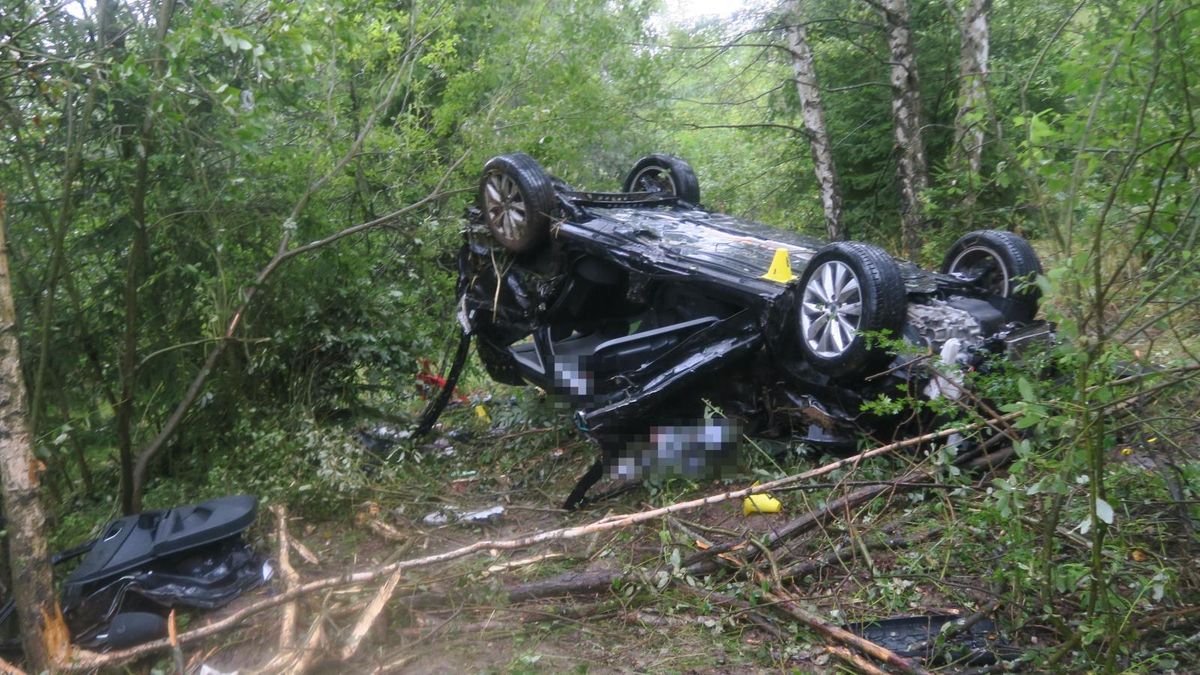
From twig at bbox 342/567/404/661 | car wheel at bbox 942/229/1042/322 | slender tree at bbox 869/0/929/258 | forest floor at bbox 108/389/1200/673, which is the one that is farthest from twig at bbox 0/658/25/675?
slender tree at bbox 869/0/929/258

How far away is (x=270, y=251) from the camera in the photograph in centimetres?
629

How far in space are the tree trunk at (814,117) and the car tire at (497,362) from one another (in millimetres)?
3863

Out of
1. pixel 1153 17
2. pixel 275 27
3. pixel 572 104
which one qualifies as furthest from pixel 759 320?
pixel 572 104

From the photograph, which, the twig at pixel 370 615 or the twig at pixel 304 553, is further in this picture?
the twig at pixel 304 553

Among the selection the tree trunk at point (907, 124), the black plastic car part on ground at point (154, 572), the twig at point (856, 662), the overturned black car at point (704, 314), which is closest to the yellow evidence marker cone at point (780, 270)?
the overturned black car at point (704, 314)

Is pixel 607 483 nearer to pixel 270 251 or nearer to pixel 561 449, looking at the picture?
pixel 561 449

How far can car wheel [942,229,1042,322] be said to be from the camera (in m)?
4.88

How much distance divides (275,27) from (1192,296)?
4.42m

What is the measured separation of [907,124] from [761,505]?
5302 mm

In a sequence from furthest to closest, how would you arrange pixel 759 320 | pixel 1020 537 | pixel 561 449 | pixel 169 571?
1. pixel 561 449
2. pixel 759 320
3. pixel 169 571
4. pixel 1020 537

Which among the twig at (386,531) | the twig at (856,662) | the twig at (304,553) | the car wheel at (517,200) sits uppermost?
the car wheel at (517,200)

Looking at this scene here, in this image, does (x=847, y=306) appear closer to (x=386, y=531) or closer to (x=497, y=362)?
(x=386, y=531)

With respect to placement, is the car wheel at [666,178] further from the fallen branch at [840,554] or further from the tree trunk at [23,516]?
the tree trunk at [23,516]

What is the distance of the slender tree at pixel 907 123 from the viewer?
8547 millimetres
